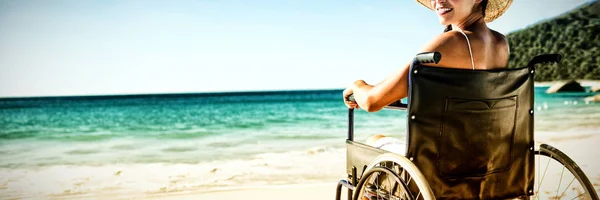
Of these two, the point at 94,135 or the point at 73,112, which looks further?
the point at 73,112

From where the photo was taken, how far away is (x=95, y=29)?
15.2 metres

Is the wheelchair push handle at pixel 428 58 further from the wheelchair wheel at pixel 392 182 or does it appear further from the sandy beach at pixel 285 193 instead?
the sandy beach at pixel 285 193

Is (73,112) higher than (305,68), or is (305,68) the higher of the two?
(305,68)

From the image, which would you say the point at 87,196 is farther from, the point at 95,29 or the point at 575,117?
the point at 95,29

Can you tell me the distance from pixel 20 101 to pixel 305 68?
34.6 ft

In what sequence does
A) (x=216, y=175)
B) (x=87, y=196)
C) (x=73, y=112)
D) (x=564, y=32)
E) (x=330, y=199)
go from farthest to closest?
(x=73, y=112), (x=564, y=32), (x=216, y=175), (x=87, y=196), (x=330, y=199)

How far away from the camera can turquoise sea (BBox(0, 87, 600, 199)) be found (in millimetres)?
4949

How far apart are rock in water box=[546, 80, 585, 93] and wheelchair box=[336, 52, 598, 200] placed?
47.1 feet

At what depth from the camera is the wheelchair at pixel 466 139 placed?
1.30 metres

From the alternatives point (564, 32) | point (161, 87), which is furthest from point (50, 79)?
Result: point (564, 32)

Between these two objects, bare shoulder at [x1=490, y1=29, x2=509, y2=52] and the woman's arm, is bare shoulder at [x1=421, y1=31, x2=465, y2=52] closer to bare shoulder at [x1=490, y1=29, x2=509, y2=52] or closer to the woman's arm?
the woman's arm

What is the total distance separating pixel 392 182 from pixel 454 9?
0.57m

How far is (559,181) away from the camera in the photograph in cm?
348

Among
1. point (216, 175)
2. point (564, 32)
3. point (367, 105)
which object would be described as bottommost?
point (216, 175)
